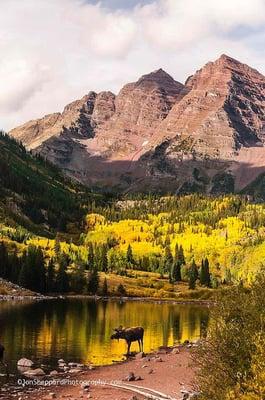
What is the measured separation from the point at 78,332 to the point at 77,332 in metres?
0.16

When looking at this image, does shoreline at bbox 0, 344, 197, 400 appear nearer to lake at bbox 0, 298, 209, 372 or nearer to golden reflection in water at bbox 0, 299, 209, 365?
lake at bbox 0, 298, 209, 372

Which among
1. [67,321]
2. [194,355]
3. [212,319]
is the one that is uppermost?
[212,319]

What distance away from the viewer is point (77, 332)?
93000 mm

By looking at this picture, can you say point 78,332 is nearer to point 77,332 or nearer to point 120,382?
point 77,332

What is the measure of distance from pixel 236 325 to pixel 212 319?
2.72m

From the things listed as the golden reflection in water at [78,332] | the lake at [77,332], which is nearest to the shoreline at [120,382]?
the lake at [77,332]

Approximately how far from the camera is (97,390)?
1960 inches

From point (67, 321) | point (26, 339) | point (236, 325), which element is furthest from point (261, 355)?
point (67, 321)

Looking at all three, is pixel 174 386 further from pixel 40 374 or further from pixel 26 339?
pixel 26 339

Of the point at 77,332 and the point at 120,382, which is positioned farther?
the point at 77,332

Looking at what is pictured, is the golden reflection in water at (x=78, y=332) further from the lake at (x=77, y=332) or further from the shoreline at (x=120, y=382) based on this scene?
the shoreline at (x=120, y=382)

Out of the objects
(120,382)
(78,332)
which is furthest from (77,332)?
(120,382)

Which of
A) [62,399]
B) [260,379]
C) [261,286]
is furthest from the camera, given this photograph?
[62,399]

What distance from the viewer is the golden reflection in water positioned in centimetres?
7138
